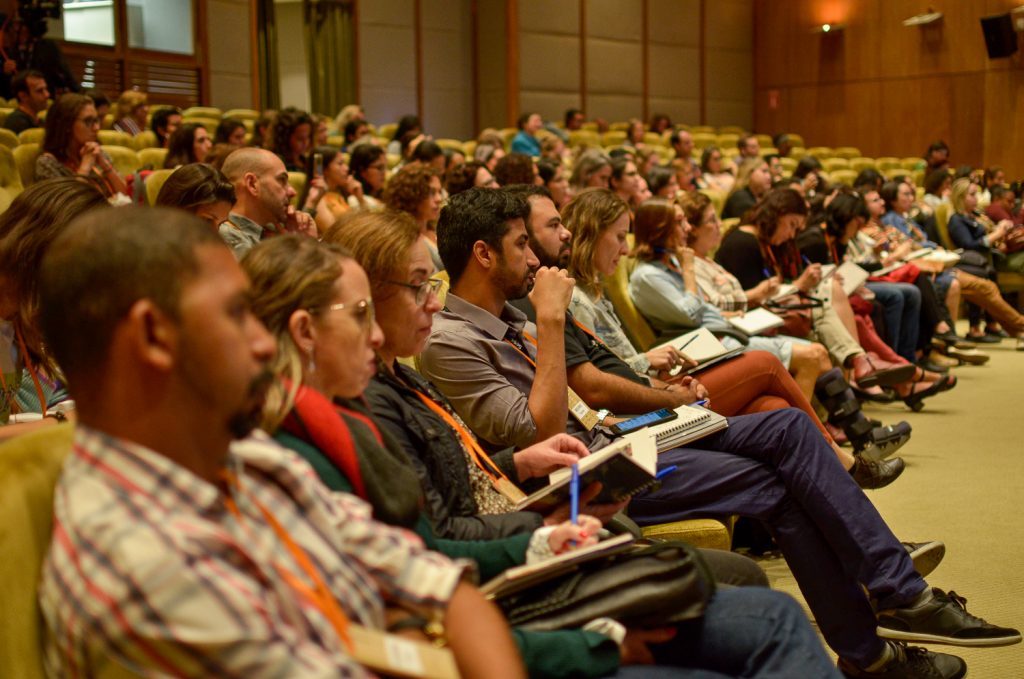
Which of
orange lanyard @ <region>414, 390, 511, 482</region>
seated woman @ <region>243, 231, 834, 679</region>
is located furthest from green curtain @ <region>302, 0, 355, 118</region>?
seated woman @ <region>243, 231, 834, 679</region>

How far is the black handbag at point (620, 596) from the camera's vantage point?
1417 millimetres

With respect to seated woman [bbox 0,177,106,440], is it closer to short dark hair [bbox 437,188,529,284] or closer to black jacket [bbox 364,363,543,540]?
black jacket [bbox 364,363,543,540]

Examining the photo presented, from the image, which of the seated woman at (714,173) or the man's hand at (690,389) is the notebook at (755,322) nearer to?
the man's hand at (690,389)

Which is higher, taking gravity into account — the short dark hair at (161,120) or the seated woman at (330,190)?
the short dark hair at (161,120)

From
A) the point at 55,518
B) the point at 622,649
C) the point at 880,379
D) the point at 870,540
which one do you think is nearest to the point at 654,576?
the point at 622,649

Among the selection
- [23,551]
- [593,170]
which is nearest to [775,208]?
[593,170]

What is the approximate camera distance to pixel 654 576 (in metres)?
1.45

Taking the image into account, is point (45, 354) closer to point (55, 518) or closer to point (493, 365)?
point (493, 365)

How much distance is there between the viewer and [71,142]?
4.49m

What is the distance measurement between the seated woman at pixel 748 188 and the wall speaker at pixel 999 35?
584cm

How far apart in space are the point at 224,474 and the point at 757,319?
3432 mm

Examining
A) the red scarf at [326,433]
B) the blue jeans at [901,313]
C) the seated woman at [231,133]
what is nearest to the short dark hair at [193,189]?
the red scarf at [326,433]

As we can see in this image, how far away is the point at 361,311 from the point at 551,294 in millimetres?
914

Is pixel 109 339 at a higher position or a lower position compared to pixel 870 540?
higher
